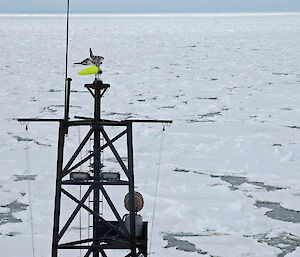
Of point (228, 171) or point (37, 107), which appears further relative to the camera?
point (37, 107)

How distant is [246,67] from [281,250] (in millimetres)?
24097

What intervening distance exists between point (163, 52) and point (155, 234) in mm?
32254

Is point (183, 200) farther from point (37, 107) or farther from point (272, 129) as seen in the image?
point (37, 107)

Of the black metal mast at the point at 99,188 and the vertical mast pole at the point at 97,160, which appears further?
the vertical mast pole at the point at 97,160

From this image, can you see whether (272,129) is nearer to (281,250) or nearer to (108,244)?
(281,250)

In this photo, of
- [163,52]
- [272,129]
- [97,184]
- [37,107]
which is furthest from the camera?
[163,52]

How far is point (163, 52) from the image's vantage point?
4103cm

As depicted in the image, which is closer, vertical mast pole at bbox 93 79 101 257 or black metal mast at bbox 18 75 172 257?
black metal mast at bbox 18 75 172 257

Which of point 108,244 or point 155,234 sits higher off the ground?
point 108,244

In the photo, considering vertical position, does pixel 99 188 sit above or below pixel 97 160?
below

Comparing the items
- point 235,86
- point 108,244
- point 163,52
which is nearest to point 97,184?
point 108,244

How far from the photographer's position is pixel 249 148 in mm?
15008

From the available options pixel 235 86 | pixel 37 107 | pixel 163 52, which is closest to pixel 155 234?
pixel 37 107

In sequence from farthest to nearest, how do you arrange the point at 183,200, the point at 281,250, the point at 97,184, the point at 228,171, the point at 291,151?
the point at 291,151 < the point at 228,171 < the point at 183,200 < the point at 281,250 < the point at 97,184
